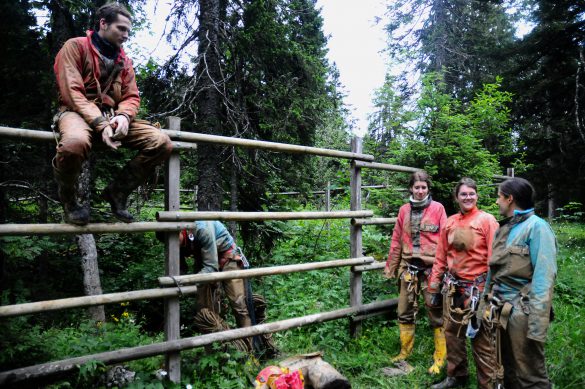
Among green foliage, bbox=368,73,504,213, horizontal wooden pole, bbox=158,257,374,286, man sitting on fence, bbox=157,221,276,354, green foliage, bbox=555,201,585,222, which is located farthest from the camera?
green foliage, bbox=555,201,585,222

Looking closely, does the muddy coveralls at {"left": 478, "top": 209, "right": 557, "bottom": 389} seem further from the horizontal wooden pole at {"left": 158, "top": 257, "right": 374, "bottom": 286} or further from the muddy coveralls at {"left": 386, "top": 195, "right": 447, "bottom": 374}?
the horizontal wooden pole at {"left": 158, "top": 257, "right": 374, "bottom": 286}

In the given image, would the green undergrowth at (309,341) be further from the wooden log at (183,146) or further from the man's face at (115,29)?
the man's face at (115,29)

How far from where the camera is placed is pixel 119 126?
2836 mm

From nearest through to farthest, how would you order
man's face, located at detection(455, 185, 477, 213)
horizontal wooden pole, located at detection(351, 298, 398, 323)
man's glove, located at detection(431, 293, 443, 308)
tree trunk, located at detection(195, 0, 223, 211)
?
man's face, located at detection(455, 185, 477, 213)
man's glove, located at detection(431, 293, 443, 308)
horizontal wooden pole, located at detection(351, 298, 398, 323)
tree trunk, located at detection(195, 0, 223, 211)

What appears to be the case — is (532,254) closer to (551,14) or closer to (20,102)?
(20,102)

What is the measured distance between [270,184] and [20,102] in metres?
4.11

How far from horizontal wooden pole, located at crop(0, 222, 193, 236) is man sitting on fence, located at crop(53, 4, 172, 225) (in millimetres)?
60

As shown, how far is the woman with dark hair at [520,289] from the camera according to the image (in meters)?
2.94

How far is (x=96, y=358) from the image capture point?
10.1 ft

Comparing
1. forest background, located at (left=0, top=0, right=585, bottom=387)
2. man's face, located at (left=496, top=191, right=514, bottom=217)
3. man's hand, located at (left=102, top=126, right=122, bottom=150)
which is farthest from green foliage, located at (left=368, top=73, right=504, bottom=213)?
man's hand, located at (left=102, top=126, right=122, bottom=150)

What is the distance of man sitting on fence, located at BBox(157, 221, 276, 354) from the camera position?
13.7 ft

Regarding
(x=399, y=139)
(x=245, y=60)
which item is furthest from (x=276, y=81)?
(x=399, y=139)

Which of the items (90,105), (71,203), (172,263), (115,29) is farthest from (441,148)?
(71,203)

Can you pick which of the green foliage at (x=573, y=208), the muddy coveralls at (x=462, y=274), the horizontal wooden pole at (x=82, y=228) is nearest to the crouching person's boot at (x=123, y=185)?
the horizontal wooden pole at (x=82, y=228)
